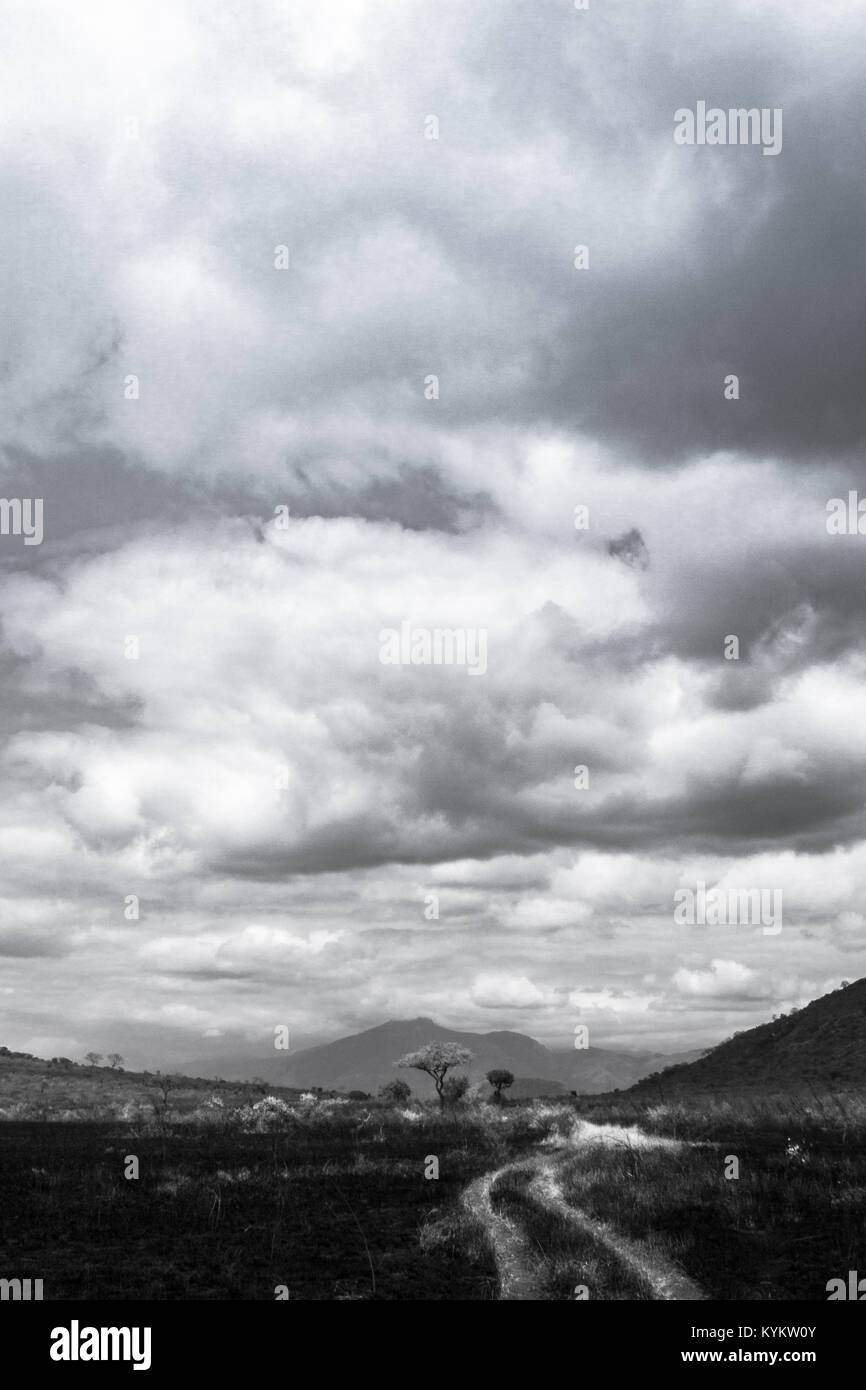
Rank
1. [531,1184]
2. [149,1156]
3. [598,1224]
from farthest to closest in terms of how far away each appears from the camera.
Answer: [149,1156] < [531,1184] < [598,1224]

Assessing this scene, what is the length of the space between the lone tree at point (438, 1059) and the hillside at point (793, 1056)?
1889cm

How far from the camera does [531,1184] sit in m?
31.5

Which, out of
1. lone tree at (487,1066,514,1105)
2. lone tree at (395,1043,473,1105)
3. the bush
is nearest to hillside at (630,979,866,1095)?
lone tree at (487,1066,514,1105)

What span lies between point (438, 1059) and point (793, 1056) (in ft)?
124

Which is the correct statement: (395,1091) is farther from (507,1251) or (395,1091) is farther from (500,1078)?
(507,1251)

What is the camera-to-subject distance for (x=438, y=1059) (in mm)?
94375

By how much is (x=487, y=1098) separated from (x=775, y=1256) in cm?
7682

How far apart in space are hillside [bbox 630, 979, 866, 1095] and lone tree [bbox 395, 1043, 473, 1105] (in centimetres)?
1889

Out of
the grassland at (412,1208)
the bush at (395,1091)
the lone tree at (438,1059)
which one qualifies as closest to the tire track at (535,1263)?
the grassland at (412,1208)

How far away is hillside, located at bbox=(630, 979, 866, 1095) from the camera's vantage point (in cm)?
8738

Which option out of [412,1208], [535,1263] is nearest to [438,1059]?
[412,1208]

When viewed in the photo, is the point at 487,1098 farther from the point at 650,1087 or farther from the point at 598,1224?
the point at 598,1224

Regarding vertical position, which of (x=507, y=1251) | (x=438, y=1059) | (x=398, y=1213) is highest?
(x=507, y=1251)
